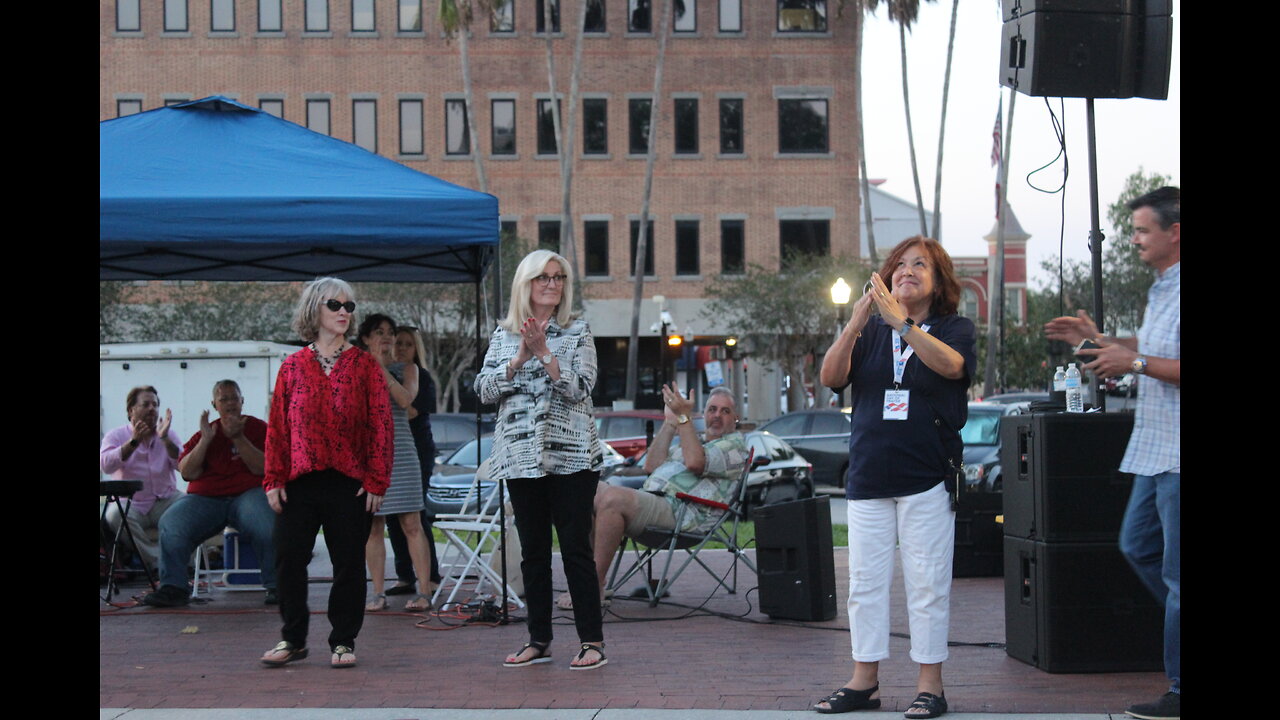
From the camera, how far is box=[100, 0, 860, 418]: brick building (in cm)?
4225

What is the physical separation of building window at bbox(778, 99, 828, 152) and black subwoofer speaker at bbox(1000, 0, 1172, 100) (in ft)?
121

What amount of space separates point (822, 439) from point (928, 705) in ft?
58.6

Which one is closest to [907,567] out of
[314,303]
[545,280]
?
[545,280]

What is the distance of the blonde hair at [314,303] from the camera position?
6.64 m

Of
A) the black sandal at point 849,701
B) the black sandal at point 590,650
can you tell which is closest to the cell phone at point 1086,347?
the black sandal at point 849,701

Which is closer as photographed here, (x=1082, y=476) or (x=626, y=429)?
(x=1082, y=476)

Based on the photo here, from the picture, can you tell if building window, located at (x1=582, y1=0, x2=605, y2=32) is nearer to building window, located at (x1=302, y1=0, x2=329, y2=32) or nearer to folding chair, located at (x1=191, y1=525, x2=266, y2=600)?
building window, located at (x1=302, y1=0, x2=329, y2=32)

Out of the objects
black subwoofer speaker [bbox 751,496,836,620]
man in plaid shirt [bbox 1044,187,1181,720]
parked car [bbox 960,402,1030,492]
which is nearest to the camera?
man in plaid shirt [bbox 1044,187,1181,720]

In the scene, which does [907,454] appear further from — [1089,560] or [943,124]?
[943,124]

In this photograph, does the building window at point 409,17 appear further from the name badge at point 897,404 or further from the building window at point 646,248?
the name badge at point 897,404

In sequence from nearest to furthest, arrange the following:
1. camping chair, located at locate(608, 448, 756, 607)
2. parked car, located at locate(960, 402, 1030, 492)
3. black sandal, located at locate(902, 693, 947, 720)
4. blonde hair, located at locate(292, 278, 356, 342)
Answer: black sandal, located at locate(902, 693, 947, 720) → blonde hair, located at locate(292, 278, 356, 342) → camping chair, located at locate(608, 448, 756, 607) → parked car, located at locate(960, 402, 1030, 492)

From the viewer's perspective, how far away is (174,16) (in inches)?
1658

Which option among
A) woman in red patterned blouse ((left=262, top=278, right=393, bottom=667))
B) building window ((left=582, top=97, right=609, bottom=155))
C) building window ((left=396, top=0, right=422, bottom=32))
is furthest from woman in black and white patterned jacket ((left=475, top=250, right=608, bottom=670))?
building window ((left=396, top=0, right=422, bottom=32))
